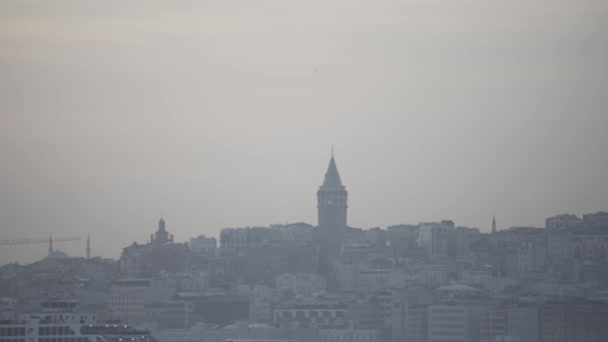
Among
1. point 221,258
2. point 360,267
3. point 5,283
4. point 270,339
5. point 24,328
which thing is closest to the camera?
point 24,328

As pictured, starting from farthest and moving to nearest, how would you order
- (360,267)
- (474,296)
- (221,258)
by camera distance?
(221,258)
(360,267)
(474,296)

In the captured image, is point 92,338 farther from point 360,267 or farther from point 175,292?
point 360,267

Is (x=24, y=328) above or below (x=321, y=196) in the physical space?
below

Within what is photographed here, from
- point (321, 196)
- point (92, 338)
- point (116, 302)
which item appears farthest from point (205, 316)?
point (92, 338)

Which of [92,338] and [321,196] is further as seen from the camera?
[321,196]
